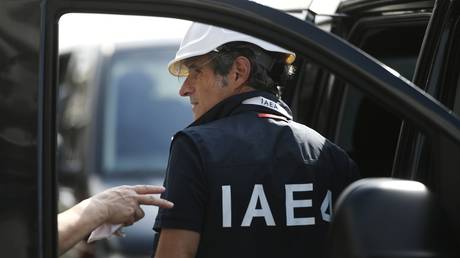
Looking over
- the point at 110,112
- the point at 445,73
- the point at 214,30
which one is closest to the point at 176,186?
the point at 214,30

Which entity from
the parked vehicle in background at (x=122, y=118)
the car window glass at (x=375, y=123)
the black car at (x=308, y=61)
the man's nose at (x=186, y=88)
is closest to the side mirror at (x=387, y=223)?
the black car at (x=308, y=61)

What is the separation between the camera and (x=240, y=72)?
10.8 ft

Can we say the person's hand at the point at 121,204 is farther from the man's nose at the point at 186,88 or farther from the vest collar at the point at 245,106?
the man's nose at the point at 186,88

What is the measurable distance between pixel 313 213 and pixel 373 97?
693mm

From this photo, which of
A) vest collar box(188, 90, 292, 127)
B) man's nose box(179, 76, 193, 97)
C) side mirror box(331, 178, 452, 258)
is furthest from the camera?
man's nose box(179, 76, 193, 97)

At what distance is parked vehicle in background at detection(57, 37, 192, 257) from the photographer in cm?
871

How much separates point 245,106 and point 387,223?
112 centimetres

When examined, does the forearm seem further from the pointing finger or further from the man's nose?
the man's nose

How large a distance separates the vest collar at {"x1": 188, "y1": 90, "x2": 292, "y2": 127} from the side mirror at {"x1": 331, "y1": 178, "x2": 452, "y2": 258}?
106 cm

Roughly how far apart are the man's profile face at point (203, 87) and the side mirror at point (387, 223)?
1234mm

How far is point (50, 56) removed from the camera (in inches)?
95.3

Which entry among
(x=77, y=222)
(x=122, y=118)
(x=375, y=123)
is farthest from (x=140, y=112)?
(x=77, y=222)

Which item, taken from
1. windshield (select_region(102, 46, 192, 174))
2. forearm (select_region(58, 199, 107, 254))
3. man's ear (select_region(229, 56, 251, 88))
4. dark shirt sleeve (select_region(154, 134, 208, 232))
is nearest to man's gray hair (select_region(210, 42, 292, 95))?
man's ear (select_region(229, 56, 251, 88))

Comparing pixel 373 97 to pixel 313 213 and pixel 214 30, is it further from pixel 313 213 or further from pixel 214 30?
pixel 214 30
